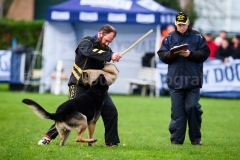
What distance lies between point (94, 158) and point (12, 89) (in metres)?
15.0

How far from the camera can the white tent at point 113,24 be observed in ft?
67.2

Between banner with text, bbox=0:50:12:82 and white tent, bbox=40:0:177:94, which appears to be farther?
banner with text, bbox=0:50:12:82

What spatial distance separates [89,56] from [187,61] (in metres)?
1.95


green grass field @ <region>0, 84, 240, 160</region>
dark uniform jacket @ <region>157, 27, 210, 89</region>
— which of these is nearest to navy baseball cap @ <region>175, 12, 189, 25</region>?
dark uniform jacket @ <region>157, 27, 210, 89</region>

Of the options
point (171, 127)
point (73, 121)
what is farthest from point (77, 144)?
point (171, 127)

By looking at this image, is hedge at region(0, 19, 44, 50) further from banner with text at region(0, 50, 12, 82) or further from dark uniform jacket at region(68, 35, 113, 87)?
dark uniform jacket at region(68, 35, 113, 87)

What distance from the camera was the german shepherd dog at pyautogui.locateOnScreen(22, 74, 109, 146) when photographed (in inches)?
336

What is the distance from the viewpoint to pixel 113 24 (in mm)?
22062

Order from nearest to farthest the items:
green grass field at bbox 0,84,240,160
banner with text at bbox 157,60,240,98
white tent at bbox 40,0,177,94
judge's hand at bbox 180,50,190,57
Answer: green grass field at bbox 0,84,240,160, judge's hand at bbox 180,50,190,57, banner with text at bbox 157,60,240,98, white tent at bbox 40,0,177,94

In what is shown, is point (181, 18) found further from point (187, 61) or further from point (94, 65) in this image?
point (94, 65)

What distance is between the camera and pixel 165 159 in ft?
26.5

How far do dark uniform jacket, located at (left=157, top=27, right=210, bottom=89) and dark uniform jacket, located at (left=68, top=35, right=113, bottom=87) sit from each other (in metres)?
1.39

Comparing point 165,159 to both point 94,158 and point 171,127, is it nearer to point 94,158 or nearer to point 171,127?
point 94,158

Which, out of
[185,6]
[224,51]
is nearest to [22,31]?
[185,6]
